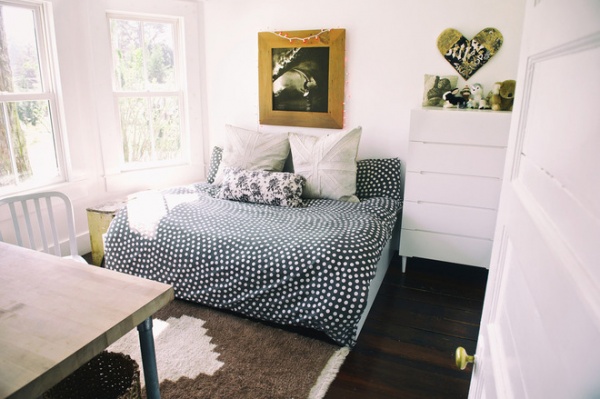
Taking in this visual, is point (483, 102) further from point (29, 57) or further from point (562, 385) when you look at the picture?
point (29, 57)

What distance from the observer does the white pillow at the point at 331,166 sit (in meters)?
3.10

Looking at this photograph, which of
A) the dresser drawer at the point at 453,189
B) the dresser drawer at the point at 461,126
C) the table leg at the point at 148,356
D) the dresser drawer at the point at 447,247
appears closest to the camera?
the table leg at the point at 148,356

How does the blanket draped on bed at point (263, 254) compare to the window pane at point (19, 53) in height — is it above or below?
below

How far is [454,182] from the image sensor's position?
278 centimetres

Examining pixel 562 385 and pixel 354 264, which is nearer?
pixel 562 385

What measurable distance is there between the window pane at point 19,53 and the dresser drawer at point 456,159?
8.93ft

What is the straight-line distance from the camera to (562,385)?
440 millimetres

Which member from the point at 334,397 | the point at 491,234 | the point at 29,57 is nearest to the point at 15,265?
the point at 334,397

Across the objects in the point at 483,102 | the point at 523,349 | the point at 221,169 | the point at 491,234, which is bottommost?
the point at 491,234

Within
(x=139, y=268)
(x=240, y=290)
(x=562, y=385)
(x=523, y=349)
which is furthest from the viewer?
(x=139, y=268)

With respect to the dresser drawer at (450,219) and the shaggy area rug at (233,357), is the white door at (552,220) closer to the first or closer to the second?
the shaggy area rug at (233,357)

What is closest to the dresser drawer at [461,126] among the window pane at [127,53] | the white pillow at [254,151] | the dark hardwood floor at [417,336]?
the dark hardwood floor at [417,336]

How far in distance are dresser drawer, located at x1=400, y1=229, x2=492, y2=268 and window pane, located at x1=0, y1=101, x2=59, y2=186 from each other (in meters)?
2.71

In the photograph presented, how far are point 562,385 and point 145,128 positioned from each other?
3.66 m
